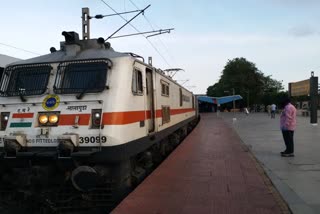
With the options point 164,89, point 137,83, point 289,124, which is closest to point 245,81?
point 289,124

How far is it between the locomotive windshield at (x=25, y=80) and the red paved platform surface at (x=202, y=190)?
2.76 meters

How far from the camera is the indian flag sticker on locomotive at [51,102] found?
735 cm

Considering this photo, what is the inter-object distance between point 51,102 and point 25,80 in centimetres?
98

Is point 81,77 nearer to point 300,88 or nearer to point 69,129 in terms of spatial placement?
point 69,129

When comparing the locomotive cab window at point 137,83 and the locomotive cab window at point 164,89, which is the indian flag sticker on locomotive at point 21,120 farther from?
the locomotive cab window at point 164,89

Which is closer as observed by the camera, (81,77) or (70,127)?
(70,127)

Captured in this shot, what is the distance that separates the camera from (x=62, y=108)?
7254mm

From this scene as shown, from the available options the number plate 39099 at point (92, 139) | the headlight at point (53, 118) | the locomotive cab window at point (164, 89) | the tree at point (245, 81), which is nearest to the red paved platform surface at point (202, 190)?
A: the number plate 39099 at point (92, 139)

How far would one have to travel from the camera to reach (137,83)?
830cm

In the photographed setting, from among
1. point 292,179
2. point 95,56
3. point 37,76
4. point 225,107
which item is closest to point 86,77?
point 95,56

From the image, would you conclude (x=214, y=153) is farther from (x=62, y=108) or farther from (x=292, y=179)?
(x=62, y=108)

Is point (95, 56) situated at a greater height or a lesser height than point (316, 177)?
greater

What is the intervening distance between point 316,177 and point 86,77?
5584 millimetres

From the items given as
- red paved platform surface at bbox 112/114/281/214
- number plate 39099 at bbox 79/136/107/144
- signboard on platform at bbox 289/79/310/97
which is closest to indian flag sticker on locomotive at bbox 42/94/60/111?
number plate 39099 at bbox 79/136/107/144
